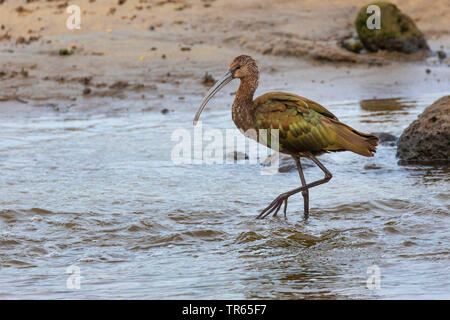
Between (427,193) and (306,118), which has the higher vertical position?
(306,118)

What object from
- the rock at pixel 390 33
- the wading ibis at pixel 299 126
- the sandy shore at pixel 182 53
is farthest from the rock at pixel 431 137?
the rock at pixel 390 33

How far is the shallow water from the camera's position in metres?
5.13

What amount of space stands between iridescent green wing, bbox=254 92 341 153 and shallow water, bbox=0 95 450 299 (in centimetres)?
70

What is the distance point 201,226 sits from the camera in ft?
21.8

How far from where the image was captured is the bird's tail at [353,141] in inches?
264

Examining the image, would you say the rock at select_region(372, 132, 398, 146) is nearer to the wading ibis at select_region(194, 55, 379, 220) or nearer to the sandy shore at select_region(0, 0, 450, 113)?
the wading ibis at select_region(194, 55, 379, 220)

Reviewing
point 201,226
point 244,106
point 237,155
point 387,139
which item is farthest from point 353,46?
point 201,226

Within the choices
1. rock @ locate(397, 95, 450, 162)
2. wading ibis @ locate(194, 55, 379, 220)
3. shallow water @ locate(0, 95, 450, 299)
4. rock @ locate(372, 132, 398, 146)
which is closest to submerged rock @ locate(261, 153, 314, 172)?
shallow water @ locate(0, 95, 450, 299)

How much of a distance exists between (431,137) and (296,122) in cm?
266
